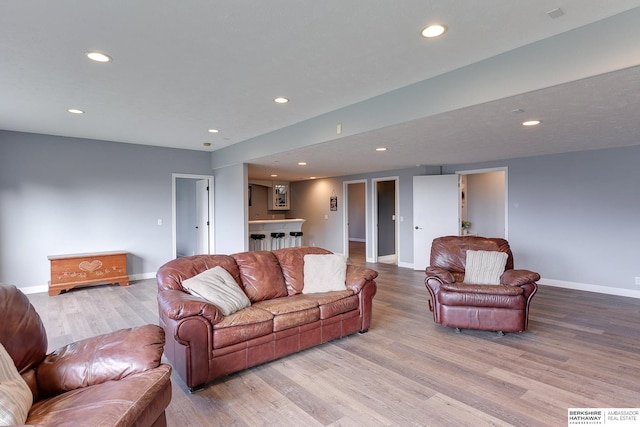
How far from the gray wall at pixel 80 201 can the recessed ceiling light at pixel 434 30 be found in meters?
5.69

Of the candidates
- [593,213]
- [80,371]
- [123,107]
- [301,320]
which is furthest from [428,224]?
[80,371]

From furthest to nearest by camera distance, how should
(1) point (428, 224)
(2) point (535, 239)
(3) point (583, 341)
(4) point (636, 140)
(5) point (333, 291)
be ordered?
(1) point (428, 224)
(2) point (535, 239)
(4) point (636, 140)
(5) point (333, 291)
(3) point (583, 341)

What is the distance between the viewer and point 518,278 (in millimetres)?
3453

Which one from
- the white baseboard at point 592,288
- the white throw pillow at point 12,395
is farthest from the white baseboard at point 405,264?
the white throw pillow at point 12,395

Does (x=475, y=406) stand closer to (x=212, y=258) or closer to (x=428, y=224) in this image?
(x=212, y=258)

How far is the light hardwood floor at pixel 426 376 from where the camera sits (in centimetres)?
218

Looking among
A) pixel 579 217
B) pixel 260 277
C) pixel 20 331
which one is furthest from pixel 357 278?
pixel 579 217

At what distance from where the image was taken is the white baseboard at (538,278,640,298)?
497 cm

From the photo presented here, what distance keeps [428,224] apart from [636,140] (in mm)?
3455

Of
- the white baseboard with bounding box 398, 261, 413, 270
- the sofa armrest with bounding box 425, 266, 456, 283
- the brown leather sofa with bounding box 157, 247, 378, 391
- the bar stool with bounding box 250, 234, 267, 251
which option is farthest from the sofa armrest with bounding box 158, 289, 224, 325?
the white baseboard with bounding box 398, 261, 413, 270

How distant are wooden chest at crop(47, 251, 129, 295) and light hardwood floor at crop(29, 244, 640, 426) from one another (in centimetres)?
121

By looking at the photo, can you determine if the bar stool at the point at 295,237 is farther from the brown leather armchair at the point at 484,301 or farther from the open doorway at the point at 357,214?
the brown leather armchair at the point at 484,301

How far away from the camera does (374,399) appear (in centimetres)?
234

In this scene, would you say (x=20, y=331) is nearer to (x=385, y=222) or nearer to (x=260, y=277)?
(x=260, y=277)
